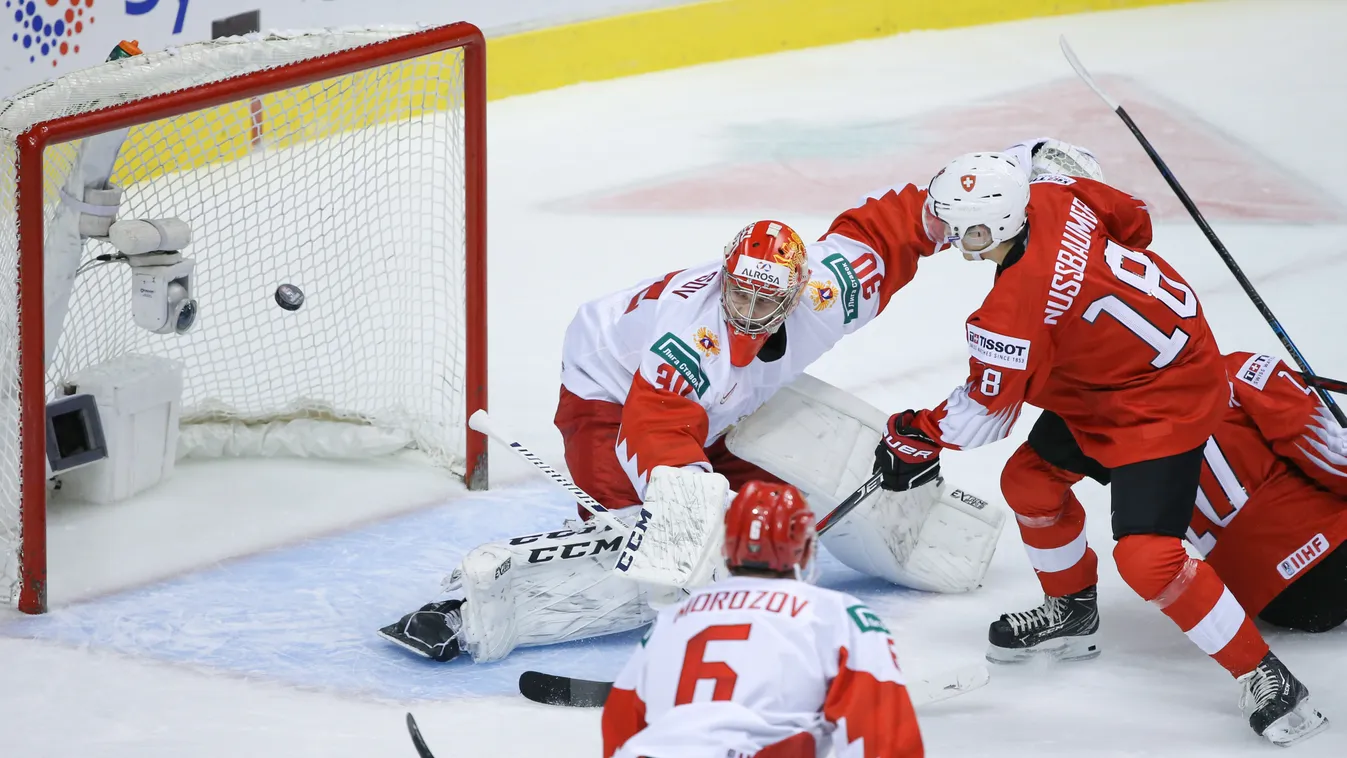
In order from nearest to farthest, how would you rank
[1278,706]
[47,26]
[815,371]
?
[1278,706], [815,371], [47,26]

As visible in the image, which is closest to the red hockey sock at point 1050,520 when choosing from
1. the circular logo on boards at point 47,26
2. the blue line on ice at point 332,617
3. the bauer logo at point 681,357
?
the blue line on ice at point 332,617

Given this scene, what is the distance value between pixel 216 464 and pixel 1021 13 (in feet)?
18.2

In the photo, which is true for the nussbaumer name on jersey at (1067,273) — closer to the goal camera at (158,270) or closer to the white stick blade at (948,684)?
the white stick blade at (948,684)

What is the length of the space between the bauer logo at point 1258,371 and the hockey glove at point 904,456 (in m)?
0.70

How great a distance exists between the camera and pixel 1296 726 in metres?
2.99

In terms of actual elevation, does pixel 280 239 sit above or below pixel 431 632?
above

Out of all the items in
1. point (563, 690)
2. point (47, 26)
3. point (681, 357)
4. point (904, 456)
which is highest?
point (47, 26)

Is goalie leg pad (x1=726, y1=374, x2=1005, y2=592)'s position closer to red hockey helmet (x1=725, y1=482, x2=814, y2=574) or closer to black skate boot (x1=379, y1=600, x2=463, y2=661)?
black skate boot (x1=379, y1=600, x2=463, y2=661)

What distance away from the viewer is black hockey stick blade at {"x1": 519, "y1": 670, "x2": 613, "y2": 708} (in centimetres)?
318

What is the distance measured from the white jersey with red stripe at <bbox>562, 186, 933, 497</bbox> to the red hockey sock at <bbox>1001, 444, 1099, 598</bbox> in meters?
0.50

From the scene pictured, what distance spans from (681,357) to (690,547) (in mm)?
446

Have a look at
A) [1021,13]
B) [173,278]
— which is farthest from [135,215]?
[1021,13]

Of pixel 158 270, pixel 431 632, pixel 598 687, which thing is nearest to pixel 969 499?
pixel 598 687

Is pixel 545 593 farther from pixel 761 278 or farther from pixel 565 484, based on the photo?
pixel 761 278
